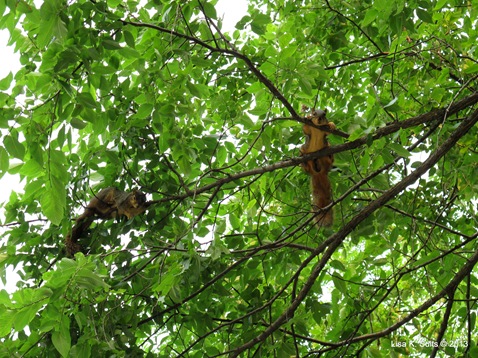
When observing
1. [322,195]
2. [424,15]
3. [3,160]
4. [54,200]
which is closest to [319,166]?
[322,195]

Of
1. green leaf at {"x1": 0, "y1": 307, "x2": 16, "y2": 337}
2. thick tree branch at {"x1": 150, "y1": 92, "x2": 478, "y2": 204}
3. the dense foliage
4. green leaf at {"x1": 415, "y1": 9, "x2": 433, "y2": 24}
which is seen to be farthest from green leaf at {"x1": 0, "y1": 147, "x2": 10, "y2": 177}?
green leaf at {"x1": 415, "y1": 9, "x2": 433, "y2": 24}

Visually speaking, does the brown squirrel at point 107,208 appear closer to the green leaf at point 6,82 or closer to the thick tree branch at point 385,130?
the thick tree branch at point 385,130

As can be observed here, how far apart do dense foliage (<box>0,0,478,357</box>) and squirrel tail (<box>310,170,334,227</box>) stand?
5 cm

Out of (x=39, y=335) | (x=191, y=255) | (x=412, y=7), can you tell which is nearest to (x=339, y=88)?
(x=412, y=7)

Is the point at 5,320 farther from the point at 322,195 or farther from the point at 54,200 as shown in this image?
the point at 322,195

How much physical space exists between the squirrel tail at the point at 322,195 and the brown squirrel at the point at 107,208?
2.22 feet

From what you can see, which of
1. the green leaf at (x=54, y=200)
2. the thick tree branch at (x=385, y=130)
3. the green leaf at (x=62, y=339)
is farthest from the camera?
the thick tree branch at (x=385, y=130)

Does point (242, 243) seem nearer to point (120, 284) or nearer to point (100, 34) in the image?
point (120, 284)

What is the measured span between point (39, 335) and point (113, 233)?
0.60 meters

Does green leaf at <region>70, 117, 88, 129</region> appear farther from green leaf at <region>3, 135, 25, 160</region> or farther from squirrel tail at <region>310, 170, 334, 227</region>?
squirrel tail at <region>310, 170, 334, 227</region>

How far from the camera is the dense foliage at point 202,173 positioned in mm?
1903

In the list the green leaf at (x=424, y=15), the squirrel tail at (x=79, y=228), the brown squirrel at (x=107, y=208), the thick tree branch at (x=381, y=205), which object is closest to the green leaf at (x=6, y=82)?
the brown squirrel at (x=107, y=208)

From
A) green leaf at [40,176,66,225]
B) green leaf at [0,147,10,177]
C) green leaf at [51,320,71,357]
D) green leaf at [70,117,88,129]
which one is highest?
green leaf at [70,117,88,129]

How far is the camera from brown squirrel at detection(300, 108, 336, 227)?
230cm
